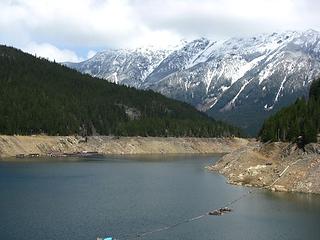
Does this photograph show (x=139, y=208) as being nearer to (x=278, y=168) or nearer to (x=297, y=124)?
(x=278, y=168)

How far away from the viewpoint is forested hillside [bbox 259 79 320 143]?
132625 millimetres

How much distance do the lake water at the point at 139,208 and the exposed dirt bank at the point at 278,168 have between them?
4.64 m

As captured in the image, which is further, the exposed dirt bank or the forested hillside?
the forested hillside

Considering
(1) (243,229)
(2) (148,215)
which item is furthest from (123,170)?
(1) (243,229)

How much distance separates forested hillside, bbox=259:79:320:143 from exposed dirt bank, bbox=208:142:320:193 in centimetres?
279

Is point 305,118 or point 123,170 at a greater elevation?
point 305,118

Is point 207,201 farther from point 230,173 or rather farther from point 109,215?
point 230,173

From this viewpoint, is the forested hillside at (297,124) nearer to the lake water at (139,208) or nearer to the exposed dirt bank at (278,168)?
the exposed dirt bank at (278,168)

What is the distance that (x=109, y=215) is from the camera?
294ft

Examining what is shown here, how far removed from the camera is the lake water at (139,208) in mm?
78562

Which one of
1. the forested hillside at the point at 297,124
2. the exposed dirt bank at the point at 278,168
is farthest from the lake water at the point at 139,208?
the forested hillside at the point at 297,124

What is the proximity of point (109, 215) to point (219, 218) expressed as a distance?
16.4 metres

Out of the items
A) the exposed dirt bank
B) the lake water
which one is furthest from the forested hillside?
the lake water

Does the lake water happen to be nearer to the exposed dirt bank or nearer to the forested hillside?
the exposed dirt bank
